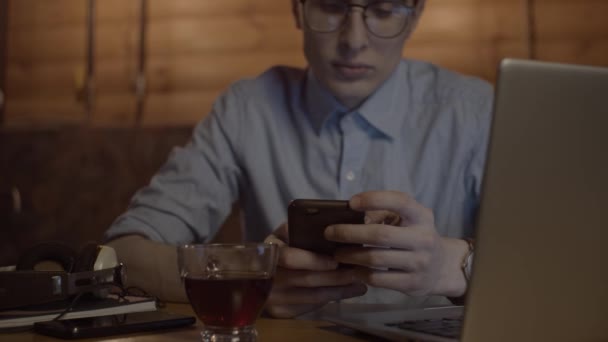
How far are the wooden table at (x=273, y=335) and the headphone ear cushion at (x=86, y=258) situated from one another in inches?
4.5

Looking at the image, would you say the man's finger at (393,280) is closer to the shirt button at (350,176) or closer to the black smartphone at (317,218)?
the black smartphone at (317,218)

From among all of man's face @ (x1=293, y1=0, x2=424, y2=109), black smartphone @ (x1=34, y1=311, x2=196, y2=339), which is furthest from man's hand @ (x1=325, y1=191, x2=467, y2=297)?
man's face @ (x1=293, y1=0, x2=424, y2=109)

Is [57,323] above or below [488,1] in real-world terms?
below

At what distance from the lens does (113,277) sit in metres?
1.02

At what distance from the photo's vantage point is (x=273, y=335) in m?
0.92

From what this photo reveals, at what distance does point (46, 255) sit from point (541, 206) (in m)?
0.71

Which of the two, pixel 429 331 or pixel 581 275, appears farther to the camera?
pixel 429 331

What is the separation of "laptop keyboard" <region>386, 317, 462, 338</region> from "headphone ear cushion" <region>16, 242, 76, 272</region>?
464 mm

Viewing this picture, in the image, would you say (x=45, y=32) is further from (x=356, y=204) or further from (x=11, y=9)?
(x=356, y=204)

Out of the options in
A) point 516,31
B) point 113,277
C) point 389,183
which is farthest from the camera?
point 516,31

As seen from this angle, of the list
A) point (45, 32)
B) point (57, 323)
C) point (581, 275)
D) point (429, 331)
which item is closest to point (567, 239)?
point (581, 275)

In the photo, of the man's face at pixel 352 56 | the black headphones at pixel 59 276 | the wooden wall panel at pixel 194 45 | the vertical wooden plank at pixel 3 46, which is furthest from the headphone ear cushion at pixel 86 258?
the vertical wooden plank at pixel 3 46

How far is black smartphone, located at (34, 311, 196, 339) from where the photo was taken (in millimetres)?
887

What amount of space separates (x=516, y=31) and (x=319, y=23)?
165 cm
